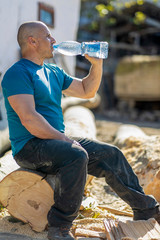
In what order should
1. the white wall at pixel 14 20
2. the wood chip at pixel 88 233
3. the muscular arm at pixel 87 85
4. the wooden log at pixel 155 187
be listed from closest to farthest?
the wood chip at pixel 88 233, the muscular arm at pixel 87 85, the wooden log at pixel 155 187, the white wall at pixel 14 20

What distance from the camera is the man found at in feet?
8.15

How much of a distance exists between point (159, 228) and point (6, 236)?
3.83ft

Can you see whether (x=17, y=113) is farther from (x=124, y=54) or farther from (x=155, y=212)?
(x=124, y=54)

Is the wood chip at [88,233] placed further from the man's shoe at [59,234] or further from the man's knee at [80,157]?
the man's knee at [80,157]

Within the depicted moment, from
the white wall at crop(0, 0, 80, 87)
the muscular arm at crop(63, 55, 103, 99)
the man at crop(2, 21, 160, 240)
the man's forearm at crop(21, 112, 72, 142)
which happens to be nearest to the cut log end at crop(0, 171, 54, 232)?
the man at crop(2, 21, 160, 240)

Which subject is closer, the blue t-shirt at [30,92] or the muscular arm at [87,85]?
the blue t-shirt at [30,92]

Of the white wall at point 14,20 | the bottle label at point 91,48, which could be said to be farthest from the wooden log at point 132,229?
the white wall at point 14,20

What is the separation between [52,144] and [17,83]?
0.52 meters

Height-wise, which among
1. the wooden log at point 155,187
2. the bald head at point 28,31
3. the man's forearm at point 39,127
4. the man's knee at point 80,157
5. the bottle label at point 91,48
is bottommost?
the wooden log at point 155,187

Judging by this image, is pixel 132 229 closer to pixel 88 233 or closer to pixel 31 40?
pixel 88 233

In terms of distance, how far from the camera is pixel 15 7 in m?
6.45

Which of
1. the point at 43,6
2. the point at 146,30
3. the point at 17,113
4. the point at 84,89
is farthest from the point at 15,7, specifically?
the point at 146,30

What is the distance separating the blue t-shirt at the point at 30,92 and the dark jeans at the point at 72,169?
12cm

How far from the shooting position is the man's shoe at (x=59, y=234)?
8.10 ft
